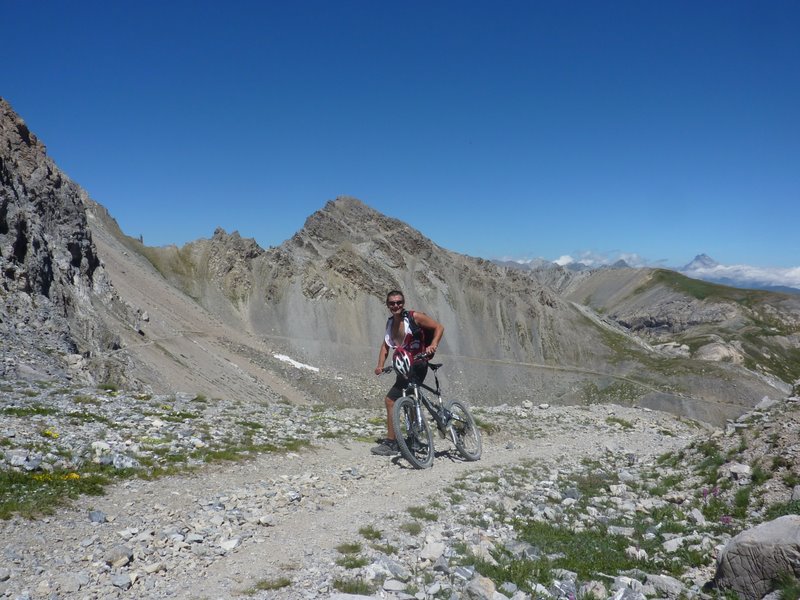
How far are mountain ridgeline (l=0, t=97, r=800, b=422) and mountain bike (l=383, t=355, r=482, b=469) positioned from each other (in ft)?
46.4

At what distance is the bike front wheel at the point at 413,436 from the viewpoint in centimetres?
1203

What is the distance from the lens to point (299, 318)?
92.6 metres

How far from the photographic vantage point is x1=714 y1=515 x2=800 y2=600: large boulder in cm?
531

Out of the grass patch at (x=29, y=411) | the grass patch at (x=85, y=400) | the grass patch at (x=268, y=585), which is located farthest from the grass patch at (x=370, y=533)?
the grass patch at (x=85, y=400)

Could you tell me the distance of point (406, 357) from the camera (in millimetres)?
12305

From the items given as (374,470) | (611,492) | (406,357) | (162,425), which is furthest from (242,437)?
(611,492)

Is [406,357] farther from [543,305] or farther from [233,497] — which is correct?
[543,305]

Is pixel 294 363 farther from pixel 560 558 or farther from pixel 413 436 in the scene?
pixel 560 558

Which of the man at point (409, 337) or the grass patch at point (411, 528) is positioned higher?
the man at point (409, 337)

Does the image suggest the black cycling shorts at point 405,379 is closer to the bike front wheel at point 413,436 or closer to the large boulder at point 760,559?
the bike front wheel at point 413,436

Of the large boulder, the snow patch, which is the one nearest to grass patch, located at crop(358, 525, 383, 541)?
the large boulder

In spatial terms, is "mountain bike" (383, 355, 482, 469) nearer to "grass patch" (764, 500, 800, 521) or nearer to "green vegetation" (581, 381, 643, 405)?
"grass patch" (764, 500, 800, 521)

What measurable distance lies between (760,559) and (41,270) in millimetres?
38279

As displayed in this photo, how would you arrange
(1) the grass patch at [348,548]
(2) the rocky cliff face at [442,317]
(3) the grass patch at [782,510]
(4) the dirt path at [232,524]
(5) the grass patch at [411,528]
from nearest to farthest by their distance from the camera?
(4) the dirt path at [232,524] < (1) the grass patch at [348,548] < (3) the grass patch at [782,510] < (5) the grass patch at [411,528] < (2) the rocky cliff face at [442,317]
